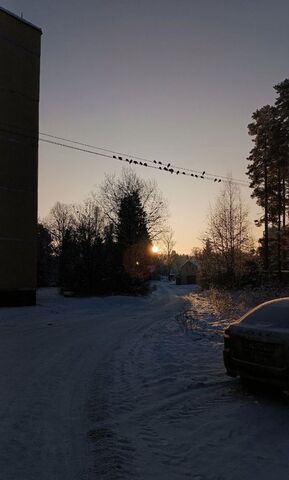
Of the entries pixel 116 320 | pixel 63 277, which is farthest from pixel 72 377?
pixel 63 277

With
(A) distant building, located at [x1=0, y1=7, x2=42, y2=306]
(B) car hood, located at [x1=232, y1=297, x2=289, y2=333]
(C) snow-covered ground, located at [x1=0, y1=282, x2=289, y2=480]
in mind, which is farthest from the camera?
(A) distant building, located at [x1=0, y1=7, x2=42, y2=306]

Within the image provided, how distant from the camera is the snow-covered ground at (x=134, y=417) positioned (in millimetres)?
5059

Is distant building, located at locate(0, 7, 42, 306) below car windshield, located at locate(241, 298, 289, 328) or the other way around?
the other way around

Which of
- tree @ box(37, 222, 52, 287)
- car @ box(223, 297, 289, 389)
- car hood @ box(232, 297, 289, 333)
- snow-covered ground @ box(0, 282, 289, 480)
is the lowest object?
snow-covered ground @ box(0, 282, 289, 480)

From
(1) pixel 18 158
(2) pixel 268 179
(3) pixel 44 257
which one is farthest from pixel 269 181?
(3) pixel 44 257

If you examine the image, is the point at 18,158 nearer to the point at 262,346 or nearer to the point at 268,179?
the point at 262,346

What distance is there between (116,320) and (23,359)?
35.7 feet

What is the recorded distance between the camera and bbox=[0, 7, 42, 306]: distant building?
1056 inches

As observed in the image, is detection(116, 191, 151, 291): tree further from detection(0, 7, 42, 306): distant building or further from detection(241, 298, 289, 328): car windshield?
detection(241, 298, 289, 328): car windshield

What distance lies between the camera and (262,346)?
779cm

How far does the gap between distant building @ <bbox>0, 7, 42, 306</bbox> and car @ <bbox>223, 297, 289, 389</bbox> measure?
→ 20.0 meters

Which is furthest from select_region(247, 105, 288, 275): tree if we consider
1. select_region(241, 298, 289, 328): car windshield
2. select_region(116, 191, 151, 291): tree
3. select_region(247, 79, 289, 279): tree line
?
select_region(241, 298, 289, 328): car windshield

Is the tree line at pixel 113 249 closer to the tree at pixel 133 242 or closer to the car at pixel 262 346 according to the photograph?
Result: the tree at pixel 133 242

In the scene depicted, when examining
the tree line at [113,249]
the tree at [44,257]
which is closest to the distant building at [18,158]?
the tree line at [113,249]
